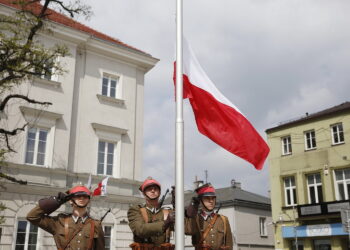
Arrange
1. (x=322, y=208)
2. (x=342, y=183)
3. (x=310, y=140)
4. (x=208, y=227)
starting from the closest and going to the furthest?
(x=208, y=227) < (x=322, y=208) < (x=342, y=183) < (x=310, y=140)

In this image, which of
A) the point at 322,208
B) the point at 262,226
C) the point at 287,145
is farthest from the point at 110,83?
the point at 262,226

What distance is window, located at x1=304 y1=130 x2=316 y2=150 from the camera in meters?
26.5

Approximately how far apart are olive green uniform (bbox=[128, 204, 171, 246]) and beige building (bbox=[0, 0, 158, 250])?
11.4 metres

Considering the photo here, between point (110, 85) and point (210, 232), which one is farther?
point (110, 85)

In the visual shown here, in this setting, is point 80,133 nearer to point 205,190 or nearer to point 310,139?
point 205,190

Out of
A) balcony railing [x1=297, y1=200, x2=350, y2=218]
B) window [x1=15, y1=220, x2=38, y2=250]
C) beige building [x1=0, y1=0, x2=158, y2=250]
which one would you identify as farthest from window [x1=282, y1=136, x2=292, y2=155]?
window [x1=15, y1=220, x2=38, y2=250]

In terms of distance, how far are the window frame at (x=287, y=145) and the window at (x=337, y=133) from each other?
3.00 meters

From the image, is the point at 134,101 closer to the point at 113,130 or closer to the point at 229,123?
the point at 113,130

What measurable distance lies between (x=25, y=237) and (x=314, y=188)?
17529 mm

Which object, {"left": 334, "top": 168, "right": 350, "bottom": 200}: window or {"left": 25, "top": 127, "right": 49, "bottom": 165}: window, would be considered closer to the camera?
{"left": 25, "top": 127, "right": 49, "bottom": 165}: window

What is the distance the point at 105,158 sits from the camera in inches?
723

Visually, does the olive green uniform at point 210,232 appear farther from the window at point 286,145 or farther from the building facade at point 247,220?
the building facade at point 247,220

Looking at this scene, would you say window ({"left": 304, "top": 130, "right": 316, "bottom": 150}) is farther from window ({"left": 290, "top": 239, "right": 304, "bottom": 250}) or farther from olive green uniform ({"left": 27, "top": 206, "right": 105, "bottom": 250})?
olive green uniform ({"left": 27, "top": 206, "right": 105, "bottom": 250})

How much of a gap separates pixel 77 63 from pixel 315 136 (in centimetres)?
1532
